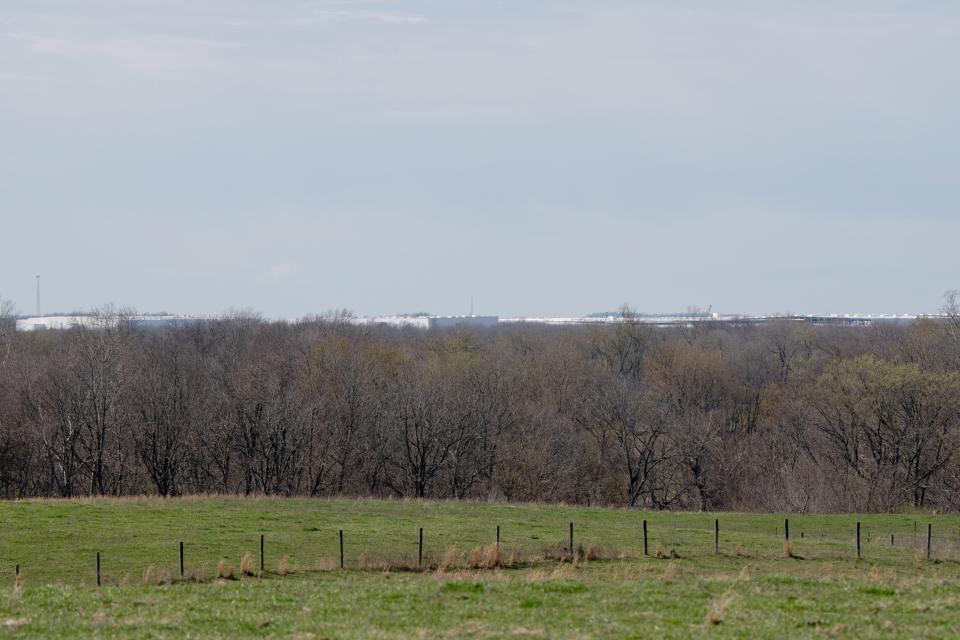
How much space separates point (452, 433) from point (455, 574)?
4677cm

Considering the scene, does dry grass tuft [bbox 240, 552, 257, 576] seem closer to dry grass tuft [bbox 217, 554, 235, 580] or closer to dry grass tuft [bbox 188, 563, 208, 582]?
dry grass tuft [bbox 217, 554, 235, 580]

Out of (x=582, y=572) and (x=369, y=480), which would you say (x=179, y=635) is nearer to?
(x=582, y=572)

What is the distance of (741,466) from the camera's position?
251 ft

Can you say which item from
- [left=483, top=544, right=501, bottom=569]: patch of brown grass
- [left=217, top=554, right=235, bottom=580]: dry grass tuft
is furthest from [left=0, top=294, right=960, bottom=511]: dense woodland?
[left=217, top=554, right=235, bottom=580]: dry grass tuft

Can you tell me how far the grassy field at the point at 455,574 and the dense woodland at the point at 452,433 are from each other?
1900cm

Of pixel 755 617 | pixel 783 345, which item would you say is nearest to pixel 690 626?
pixel 755 617

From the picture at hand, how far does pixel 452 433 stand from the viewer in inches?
2889

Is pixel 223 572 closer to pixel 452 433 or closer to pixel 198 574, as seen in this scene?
pixel 198 574

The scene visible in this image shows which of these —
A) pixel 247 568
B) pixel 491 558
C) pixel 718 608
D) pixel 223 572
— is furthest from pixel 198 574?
pixel 718 608

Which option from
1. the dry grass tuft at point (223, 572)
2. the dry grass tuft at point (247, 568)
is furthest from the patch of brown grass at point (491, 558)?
the dry grass tuft at point (223, 572)

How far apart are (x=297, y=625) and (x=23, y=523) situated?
23.7 metres

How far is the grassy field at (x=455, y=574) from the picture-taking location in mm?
17531

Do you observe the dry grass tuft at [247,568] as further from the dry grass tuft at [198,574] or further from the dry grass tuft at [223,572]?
the dry grass tuft at [198,574]

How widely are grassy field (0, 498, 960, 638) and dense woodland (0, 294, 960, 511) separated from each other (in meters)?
19.0
